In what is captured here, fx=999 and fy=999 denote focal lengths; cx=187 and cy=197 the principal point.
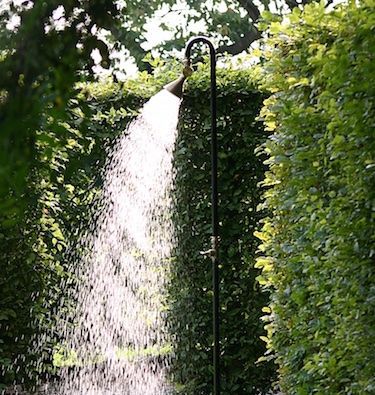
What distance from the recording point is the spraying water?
4.98 m

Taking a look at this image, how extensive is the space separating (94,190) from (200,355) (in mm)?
976

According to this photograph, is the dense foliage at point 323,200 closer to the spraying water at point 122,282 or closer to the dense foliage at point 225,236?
the dense foliage at point 225,236

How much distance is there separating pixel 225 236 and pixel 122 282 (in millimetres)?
573

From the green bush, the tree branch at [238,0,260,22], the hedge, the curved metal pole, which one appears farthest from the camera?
the tree branch at [238,0,260,22]

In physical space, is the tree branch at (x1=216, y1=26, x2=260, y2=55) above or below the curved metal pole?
above

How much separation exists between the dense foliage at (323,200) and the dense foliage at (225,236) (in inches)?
40.4

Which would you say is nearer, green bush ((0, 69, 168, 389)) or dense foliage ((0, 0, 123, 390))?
dense foliage ((0, 0, 123, 390))

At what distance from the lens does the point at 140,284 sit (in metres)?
5.04

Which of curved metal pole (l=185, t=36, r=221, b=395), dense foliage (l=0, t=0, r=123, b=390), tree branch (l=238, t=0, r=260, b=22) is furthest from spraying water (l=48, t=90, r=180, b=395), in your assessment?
tree branch (l=238, t=0, r=260, b=22)

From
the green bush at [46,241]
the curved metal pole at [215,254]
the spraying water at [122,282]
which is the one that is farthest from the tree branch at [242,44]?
the curved metal pole at [215,254]

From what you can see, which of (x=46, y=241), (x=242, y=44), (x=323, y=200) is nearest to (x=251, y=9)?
(x=242, y=44)

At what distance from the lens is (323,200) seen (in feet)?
10.7

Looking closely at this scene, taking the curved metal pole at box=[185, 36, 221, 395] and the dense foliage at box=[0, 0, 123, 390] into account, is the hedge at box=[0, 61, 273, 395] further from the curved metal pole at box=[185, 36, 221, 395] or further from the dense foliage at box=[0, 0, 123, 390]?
the dense foliage at box=[0, 0, 123, 390]

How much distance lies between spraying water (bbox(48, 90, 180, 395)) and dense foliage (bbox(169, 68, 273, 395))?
10 centimetres
